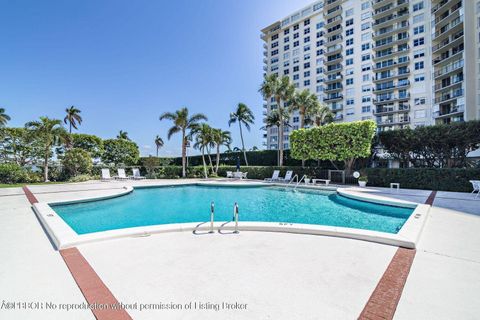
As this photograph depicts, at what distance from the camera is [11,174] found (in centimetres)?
1911

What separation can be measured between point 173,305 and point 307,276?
1.91 metres

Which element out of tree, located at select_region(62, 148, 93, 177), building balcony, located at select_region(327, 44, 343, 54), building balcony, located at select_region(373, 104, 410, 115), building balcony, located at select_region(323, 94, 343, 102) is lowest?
tree, located at select_region(62, 148, 93, 177)

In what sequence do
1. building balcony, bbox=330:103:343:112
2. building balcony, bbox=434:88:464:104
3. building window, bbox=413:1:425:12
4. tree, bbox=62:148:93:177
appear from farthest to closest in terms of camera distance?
1. building balcony, bbox=330:103:343:112
2. building window, bbox=413:1:425:12
3. building balcony, bbox=434:88:464:104
4. tree, bbox=62:148:93:177

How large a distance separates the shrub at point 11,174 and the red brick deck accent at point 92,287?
21553mm

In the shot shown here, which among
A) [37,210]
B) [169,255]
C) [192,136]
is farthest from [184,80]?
[169,255]

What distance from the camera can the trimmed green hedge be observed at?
554 inches

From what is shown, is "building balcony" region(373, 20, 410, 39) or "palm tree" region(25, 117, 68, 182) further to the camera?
"building balcony" region(373, 20, 410, 39)

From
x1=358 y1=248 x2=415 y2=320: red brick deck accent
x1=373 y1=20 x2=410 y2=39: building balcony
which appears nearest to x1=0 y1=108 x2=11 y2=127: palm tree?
x1=358 y1=248 x2=415 y2=320: red brick deck accent

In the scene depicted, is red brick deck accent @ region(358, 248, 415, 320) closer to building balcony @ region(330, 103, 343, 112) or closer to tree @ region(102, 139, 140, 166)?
tree @ region(102, 139, 140, 166)

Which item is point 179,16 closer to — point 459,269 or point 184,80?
point 184,80

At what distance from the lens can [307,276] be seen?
3.40 metres

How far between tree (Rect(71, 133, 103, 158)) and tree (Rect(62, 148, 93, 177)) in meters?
5.90

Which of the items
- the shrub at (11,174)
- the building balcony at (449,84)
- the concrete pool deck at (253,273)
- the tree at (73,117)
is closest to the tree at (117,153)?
the shrub at (11,174)

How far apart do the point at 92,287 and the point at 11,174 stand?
2335cm
